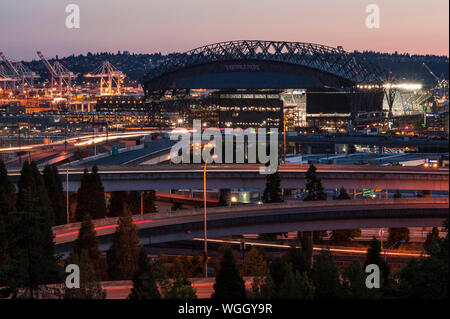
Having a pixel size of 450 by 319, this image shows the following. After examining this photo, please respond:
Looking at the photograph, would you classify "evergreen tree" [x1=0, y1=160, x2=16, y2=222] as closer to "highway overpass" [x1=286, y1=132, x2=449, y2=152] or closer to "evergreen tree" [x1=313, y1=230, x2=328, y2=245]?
"evergreen tree" [x1=313, y1=230, x2=328, y2=245]

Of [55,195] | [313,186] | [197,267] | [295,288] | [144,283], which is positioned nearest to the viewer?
[295,288]

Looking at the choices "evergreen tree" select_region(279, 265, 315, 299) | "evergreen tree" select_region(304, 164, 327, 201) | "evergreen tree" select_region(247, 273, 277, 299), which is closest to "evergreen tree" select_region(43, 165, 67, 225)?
"evergreen tree" select_region(304, 164, 327, 201)

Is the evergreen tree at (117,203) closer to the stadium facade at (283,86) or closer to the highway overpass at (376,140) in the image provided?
the highway overpass at (376,140)

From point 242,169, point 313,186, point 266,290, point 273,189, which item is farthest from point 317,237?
point 266,290

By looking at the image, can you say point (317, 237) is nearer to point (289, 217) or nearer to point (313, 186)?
point (313, 186)

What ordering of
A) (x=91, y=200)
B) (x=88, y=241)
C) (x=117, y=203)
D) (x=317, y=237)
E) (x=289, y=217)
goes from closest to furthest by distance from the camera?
(x=88, y=241) < (x=289, y=217) < (x=91, y=200) < (x=317, y=237) < (x=117, y=203)
